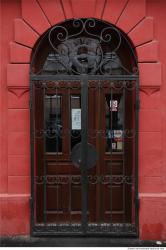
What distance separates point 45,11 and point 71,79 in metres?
1.14

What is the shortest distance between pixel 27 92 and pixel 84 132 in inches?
43.5

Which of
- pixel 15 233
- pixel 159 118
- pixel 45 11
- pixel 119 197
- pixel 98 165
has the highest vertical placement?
pixel 45 11

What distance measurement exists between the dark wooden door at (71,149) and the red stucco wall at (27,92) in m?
0.29

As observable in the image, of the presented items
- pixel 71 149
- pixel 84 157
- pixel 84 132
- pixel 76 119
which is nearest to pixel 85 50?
pixel 76 119

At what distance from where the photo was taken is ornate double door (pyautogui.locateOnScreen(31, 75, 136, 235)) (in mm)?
7395

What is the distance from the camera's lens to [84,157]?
735 centimetres

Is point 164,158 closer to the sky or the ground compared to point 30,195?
closer to the sky

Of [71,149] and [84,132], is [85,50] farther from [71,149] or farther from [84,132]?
[71,149]

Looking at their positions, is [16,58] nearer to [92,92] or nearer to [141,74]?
[92,92]

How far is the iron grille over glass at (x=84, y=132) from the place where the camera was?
737 centimetres

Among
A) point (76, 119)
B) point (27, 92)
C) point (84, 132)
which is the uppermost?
point (27, 92)

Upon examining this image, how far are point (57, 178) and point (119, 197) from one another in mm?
1077

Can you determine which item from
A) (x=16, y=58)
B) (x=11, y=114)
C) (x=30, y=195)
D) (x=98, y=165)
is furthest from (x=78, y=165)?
(x=16, y=58)

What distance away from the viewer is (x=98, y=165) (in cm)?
A: 763
